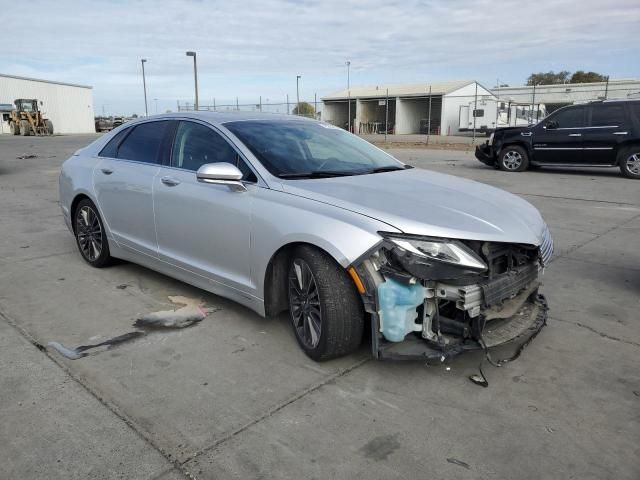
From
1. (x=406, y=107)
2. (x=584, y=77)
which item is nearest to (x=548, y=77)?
(x=584, y=77)

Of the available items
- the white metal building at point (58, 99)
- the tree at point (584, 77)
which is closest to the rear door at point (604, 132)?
the white metal building at point (58, 99)

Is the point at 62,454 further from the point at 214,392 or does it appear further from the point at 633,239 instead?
the point at 633,239

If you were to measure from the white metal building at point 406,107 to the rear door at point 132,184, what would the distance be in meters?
36.6

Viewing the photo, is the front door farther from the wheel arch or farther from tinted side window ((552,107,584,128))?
tinted side window ((552,107,584,128))

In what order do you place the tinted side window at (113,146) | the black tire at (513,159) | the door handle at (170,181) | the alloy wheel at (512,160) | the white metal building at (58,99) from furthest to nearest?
1. the white metal building at (58,99)
2. the alloy wheel at (512,160)
3. the black tire at (513,159)
4. the tinted side window at (113,146)
5. the door handle at (170,181)

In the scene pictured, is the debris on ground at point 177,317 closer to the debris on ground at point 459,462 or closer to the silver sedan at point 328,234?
the silver sedan at point 328,234

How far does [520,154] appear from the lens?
13.7 metres

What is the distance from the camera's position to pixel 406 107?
4359 centimetres

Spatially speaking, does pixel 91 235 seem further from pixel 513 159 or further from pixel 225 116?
pixel 513 159

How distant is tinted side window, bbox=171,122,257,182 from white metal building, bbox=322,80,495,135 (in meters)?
37.0

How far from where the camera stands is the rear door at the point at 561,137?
1258cm

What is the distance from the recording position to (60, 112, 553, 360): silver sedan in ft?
9.46

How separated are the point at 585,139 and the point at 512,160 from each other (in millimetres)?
1900

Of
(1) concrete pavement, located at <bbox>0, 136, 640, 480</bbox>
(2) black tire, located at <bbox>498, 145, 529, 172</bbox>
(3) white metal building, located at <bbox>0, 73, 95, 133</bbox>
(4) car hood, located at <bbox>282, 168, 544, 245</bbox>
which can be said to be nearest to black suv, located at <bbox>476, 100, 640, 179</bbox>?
(2) black tire, located at <bbox>498, 145, 529, 172</bbox>
